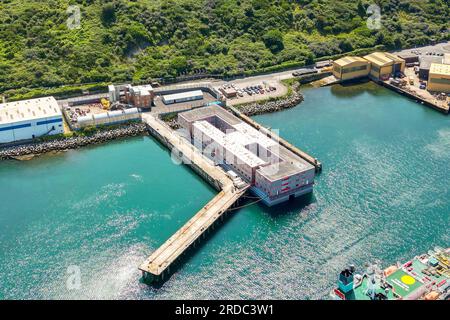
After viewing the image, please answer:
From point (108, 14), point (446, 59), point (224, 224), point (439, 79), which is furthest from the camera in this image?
point (108, 14)

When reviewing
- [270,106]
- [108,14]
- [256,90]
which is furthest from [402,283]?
[108,14]

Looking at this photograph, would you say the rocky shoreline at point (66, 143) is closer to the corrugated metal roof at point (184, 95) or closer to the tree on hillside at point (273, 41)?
the corrugated metal roof at point (184, 95)

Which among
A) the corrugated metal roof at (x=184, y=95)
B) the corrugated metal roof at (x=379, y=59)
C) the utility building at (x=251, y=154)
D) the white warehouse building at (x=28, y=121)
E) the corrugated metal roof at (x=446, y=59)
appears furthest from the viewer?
the corrugated metal roof at (x=446, y=59)

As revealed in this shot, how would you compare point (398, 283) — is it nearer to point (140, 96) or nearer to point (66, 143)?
point (66, 143)

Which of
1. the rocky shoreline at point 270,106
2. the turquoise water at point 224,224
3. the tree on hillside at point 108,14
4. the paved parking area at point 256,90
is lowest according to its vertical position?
the turquoise water at point 224,224

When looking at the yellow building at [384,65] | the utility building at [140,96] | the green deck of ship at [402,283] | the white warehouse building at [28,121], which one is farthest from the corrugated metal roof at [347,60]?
the green deck of ship at [402,283]
